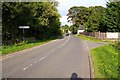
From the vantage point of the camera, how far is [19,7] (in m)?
37.8

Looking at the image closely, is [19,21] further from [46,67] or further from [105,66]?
[105,66]

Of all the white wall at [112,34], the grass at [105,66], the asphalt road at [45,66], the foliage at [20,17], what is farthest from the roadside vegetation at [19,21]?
the white wall at [112,34]

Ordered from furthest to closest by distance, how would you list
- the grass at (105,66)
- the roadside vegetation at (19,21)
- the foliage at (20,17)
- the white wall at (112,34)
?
the white wall at (112,34)
the foliage at (20,17)
the roadside vegetation at (19,21)
the grass at (105,66)

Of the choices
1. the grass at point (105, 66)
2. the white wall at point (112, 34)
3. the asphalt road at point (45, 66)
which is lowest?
the asphalt road at point (45, 66)

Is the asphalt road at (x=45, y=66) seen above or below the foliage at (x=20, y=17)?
below

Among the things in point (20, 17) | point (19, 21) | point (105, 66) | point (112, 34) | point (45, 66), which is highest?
point (20, 17)

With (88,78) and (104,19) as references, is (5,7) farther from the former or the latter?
(104,19)

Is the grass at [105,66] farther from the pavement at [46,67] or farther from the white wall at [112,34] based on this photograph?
the white wall at [112,34]

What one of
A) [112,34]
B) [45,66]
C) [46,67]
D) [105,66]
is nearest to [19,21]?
[112,34]

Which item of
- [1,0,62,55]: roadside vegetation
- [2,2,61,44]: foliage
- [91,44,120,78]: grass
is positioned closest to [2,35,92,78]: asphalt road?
[91,44,120,78]: grass

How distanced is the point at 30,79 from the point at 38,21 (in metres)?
43.2

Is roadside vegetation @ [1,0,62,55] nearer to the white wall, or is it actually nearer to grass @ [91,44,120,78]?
grass @ [91,44,120,78]

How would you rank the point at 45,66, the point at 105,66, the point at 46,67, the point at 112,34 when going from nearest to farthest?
the point at 105,66 → the point at 46,67 → the point at 45,66 → the point at 112,34

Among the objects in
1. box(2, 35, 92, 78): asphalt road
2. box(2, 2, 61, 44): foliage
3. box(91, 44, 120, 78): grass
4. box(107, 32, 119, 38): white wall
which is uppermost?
box(2, 2, 61, 44): foliage
